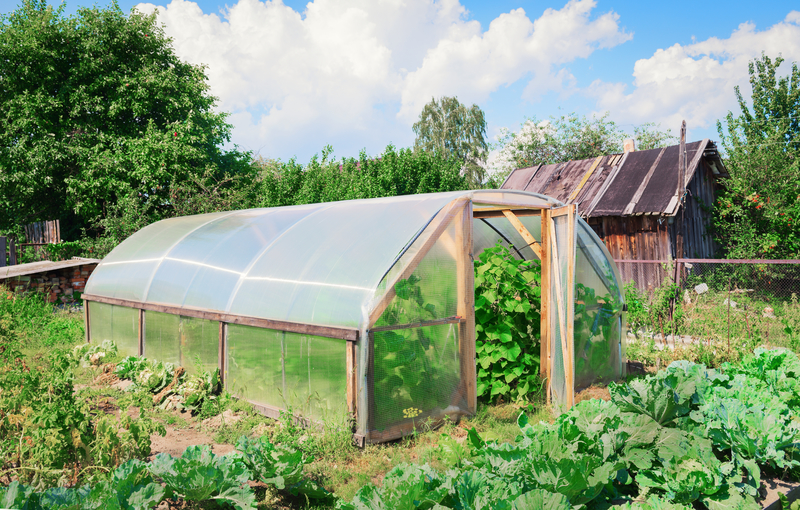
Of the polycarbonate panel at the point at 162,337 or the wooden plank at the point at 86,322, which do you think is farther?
the wooden plank at the point at 86,322

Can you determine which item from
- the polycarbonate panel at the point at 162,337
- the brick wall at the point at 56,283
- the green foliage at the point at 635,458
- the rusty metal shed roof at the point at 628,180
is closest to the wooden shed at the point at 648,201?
the rusty metal shed roof at the point at 628,180

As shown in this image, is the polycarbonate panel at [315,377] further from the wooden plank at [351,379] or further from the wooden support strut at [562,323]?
the wooden support strut at [562,323]

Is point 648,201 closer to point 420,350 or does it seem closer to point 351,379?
point 420,350

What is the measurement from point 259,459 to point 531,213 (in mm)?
4758

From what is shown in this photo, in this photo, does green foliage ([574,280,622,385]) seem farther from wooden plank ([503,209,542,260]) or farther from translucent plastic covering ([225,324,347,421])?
translucent plastic covering ([225,324,347,421])

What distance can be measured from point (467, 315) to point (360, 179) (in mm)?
13408

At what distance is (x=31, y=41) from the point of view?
17.1 metres

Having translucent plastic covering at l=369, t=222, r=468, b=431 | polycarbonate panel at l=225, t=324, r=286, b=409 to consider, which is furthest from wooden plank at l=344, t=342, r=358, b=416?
polycarbonate panel at l=225, t=324, r=286, b=409

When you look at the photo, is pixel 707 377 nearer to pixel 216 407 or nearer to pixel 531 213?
pixel 531 213

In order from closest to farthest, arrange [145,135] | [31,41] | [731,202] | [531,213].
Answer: [531,213], [731,202], [31,41], [145,135]

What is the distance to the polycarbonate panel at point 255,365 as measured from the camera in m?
5.41

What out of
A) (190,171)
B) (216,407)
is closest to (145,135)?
(190,171)

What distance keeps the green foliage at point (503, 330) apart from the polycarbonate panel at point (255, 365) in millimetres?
2190

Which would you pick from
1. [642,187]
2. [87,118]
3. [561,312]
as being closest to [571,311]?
[561,312]
